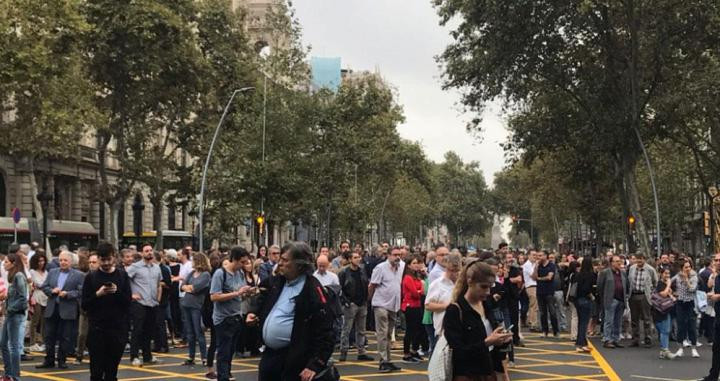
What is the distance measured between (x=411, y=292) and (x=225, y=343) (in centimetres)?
409

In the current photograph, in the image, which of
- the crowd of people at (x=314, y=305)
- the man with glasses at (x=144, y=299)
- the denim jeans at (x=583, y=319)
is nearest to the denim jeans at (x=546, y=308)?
the crowd of people at (x=314, y=305)

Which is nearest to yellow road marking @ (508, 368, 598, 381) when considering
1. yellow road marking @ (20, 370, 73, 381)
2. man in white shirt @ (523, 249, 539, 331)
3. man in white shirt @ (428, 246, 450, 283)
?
man in white shirt @ (428, 246, 450, 283)

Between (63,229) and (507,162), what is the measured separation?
861 inches

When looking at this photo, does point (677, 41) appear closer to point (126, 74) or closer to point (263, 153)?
point (263, 153)

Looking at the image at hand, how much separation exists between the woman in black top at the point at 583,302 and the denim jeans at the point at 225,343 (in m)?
7.63

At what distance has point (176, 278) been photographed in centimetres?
1720

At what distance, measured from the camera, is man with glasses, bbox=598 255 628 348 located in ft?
56.9

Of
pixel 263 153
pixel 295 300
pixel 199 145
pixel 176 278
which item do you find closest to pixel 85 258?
pixel 176 278

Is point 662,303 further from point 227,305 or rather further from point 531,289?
point 227,305

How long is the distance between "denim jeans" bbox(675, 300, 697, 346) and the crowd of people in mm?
25

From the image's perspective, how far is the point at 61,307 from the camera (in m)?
13.9

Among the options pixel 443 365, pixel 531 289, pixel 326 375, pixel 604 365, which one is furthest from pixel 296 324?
pixel 531 289

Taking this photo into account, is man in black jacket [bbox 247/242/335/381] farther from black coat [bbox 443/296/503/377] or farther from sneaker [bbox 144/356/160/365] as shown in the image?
sneaker [bbox 144/356/160/365]

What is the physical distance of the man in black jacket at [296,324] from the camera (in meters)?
6.17
